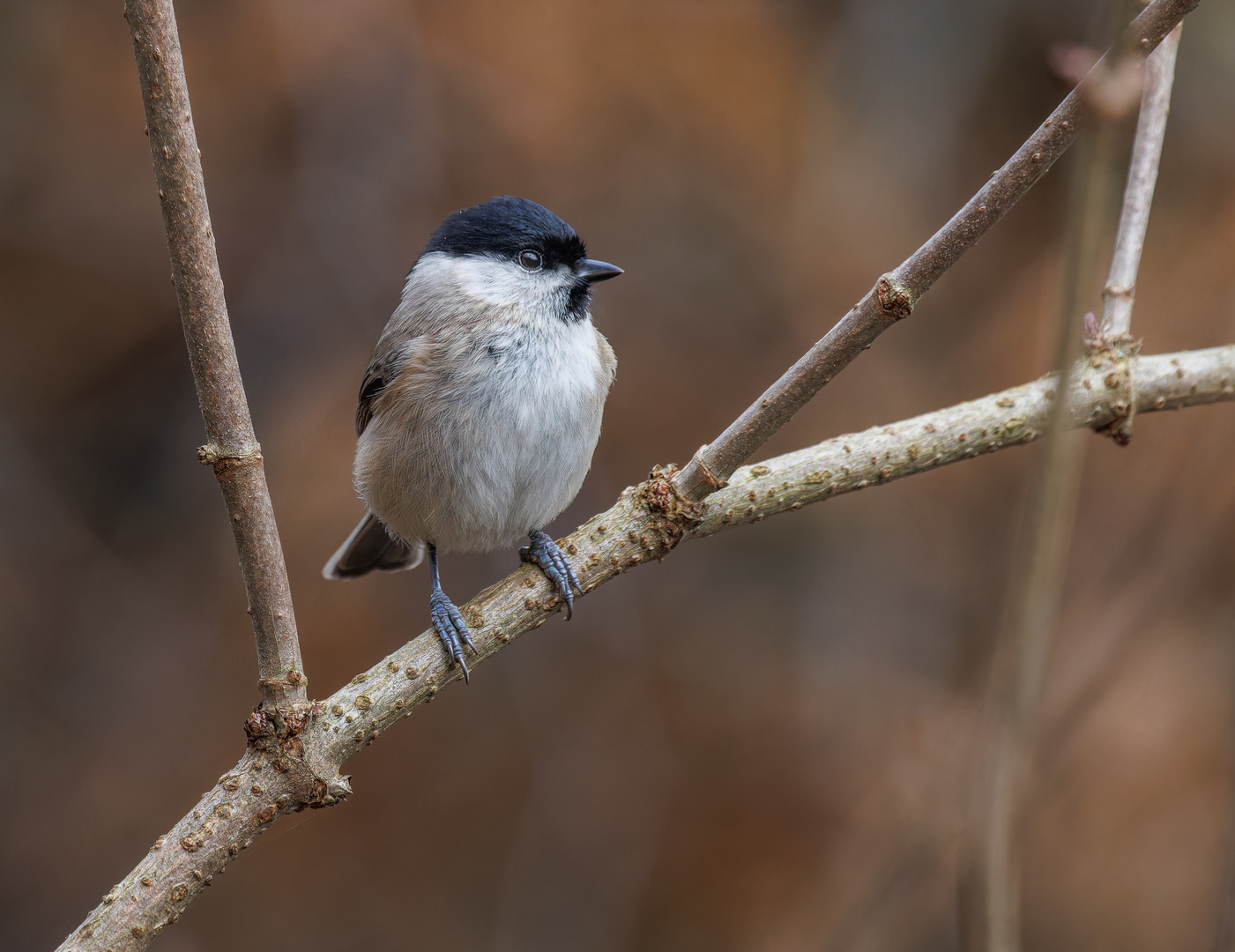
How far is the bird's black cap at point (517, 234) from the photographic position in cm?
213

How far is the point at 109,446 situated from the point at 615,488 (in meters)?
1.64

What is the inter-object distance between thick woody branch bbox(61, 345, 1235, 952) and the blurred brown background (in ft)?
3.37

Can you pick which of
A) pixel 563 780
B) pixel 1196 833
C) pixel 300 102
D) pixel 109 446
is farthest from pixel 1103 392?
pixel 109 446

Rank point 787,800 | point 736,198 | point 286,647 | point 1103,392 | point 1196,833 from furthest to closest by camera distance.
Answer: point 736,198, point 787,800, point 1196,833, point 1103,392, point 286,647

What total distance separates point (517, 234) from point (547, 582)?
884mm

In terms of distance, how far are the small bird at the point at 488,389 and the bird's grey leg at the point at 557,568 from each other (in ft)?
0.18

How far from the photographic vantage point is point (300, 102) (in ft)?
9.83

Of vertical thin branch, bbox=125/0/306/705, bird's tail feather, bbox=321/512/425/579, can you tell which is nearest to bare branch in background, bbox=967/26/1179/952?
vertical thin branch, bbox=125/0/306/705

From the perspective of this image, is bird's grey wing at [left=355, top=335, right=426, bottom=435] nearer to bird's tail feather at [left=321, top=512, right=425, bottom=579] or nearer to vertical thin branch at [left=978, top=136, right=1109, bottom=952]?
bird's tail feather at [left=321, top=512, right=425, bottom=579]

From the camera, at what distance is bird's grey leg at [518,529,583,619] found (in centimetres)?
165

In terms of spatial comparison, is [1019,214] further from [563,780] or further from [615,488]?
[563,780]

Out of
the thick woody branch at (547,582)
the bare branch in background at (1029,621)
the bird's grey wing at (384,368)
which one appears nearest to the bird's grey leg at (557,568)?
the thick woody branch at (547,582)

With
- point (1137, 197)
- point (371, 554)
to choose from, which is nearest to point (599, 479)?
point (371, 554)

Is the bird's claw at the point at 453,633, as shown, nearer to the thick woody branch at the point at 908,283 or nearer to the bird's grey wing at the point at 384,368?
the thick woody branch at the point at 908,283
